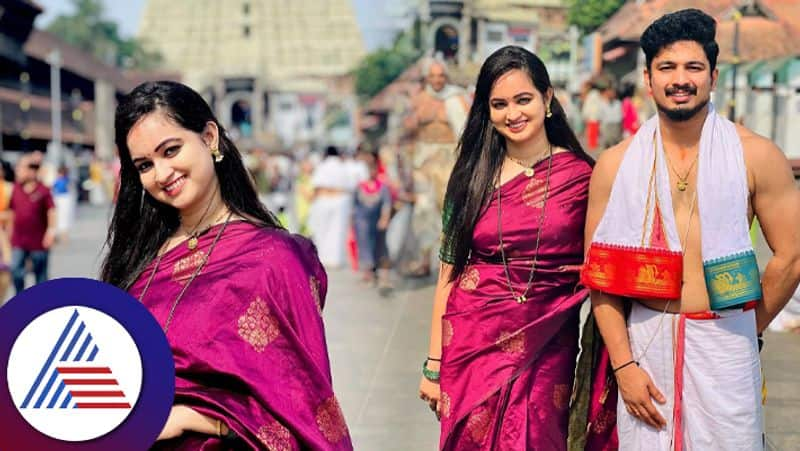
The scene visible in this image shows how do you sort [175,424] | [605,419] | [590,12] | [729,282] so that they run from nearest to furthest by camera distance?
[175,424], [729,282], [605,419], [590,12]

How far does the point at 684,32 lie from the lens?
2889 mm

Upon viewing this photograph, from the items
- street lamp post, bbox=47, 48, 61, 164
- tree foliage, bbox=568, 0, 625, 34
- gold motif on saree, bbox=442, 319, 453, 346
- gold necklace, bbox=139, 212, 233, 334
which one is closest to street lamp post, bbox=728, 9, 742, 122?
tree foliage, bbox=568, 0, 625, 34

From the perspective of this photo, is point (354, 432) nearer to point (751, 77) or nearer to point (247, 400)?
point (247, 400)

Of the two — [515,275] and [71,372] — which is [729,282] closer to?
[515,275]

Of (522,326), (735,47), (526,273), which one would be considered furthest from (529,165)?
(735,47)

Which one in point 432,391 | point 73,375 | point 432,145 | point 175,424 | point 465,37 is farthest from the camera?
point 465,37

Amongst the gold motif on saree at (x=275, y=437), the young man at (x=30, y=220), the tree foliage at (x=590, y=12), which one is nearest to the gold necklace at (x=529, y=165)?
the gold motif on saree at (x=275, y=437)

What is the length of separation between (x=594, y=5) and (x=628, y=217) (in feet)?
16.0

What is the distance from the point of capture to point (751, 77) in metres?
6.79

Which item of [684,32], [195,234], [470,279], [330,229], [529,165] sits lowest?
[330,229]

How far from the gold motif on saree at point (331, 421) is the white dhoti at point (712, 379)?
0.83m

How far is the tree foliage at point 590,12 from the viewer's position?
291 inches

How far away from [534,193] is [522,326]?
0.41m

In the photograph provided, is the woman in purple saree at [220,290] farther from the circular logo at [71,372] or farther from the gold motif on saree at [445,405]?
the gold motif on saree at [445,405]
